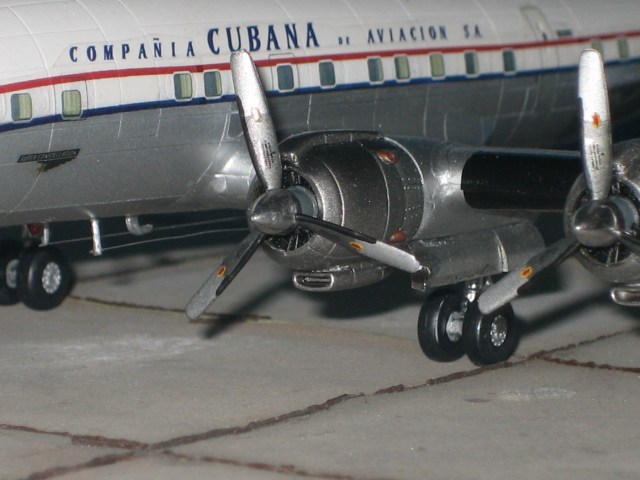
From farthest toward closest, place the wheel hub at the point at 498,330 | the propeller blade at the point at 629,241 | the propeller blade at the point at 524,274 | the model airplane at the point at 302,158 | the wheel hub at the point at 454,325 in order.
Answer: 1. the wheel hub at the point at 454,325
2. the wheel hub at the point at 498,330
3. the model airplane at the point at 302,158
4. the propeller blade at the point at 524,274
5. the propeller blade at the point at 629,241

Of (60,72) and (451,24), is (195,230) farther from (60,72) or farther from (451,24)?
(60,72)

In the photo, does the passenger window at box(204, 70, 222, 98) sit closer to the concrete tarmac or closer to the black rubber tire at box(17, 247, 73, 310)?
the concrete tarmac

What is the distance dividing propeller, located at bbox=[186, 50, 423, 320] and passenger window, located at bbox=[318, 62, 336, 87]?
7.50ft

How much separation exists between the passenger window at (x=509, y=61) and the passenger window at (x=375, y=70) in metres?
2.35

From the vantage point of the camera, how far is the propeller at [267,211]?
1142 cm

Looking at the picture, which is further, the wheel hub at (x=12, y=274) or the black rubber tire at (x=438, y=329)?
the wheel hub at (x=12, y=274)

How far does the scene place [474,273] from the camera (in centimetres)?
1235

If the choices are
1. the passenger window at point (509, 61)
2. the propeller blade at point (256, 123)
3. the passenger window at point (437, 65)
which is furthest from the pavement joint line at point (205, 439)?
the passenger window at point (509, 61)

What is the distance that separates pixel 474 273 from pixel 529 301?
3.24 m

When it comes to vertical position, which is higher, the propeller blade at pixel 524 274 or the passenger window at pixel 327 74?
the passenger window at pixel 327 74

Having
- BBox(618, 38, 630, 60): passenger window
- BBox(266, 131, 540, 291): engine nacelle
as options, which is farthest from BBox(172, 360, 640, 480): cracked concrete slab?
BBox(618, 38, 630, 60): passenger window

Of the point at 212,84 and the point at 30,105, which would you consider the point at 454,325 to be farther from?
the point at 30,105

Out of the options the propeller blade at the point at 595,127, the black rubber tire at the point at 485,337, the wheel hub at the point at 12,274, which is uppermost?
the propeller blade at the point at 595,127

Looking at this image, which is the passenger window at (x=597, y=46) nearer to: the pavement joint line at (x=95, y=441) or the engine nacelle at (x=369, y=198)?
the engine nacelle at (x=369, y=198)
